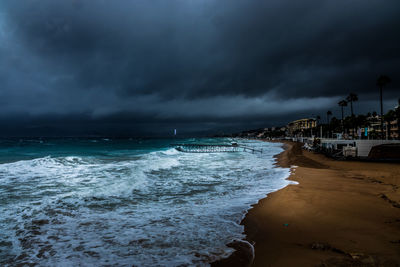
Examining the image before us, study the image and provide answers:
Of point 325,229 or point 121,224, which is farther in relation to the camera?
point 121,224

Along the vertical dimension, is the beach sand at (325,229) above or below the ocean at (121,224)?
above

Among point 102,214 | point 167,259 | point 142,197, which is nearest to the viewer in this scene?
point 167,259

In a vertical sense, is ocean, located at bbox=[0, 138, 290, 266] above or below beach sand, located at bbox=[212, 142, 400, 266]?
below

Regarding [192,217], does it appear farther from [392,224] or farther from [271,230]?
[392,224]

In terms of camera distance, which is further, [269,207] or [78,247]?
[269,207]

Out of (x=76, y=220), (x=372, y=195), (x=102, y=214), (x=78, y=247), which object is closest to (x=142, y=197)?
(x=102, y=214)

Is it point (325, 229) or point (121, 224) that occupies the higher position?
point (325, 229)

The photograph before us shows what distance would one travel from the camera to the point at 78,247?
504 cm

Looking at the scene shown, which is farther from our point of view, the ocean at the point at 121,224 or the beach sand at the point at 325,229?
the ocean at the point at 121,224

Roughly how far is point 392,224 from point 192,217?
5553mm

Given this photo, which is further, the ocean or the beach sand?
the ocean

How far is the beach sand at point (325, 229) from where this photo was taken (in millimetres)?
4043

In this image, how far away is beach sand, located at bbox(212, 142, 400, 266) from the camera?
13.3ft

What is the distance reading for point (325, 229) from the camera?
5.41 metres
